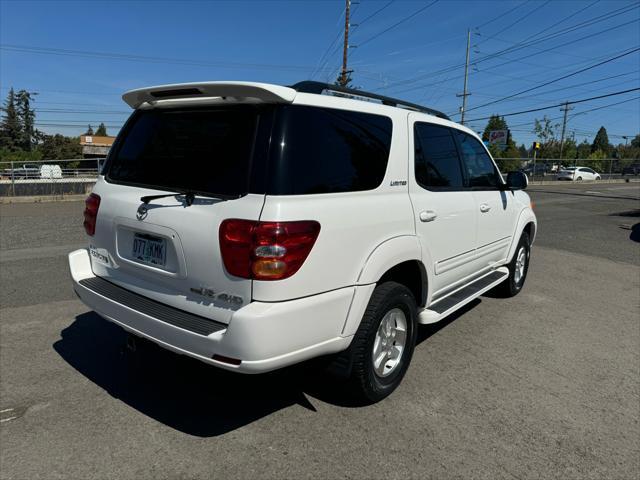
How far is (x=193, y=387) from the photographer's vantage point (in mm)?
3344

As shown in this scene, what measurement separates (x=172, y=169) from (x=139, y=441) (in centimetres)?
158

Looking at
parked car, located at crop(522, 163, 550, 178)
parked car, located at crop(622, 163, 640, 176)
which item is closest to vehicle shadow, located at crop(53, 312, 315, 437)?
parked car, located at crop(522, 163, 550, 178)

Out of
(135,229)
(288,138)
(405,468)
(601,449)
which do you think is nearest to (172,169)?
(135,229)

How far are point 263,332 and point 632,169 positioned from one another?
190 ft

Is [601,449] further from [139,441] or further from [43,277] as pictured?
[43,277]

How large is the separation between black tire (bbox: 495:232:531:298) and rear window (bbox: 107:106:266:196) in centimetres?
387

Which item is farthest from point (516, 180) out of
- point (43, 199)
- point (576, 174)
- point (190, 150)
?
point (576, 174)

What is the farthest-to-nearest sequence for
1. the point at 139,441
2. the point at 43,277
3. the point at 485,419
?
the point at 43,277, the point at 485,419, the point at 139,441

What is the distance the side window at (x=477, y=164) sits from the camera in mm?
4336

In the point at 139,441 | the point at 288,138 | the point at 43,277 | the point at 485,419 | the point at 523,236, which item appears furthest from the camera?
the point at 43,277

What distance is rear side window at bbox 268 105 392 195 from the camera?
246cm

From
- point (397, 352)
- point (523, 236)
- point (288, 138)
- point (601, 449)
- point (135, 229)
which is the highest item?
point (288, 138)

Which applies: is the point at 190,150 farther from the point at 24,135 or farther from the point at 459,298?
the point at 24,135

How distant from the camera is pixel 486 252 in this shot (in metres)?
4.61
